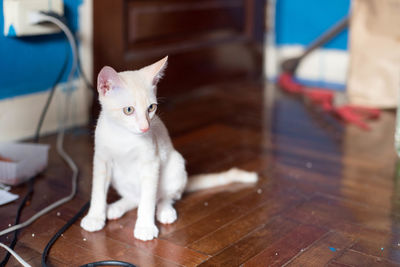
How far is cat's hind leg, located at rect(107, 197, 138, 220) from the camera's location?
132 cm

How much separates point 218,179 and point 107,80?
562mm

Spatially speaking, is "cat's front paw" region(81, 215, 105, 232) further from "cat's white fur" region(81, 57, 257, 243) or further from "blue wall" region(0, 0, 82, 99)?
"blue wall" region(0, 0, 82, 99)

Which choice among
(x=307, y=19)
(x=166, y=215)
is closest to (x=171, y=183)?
(x=166, y=215)

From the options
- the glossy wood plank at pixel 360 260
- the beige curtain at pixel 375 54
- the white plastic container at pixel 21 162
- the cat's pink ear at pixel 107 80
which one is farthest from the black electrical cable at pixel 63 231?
the beige curtain at pixel 375 54

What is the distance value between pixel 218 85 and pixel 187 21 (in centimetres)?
44

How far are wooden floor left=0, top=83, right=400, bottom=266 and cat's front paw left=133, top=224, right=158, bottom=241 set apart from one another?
0.6 inches

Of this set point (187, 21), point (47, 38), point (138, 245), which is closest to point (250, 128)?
point (187, 21)

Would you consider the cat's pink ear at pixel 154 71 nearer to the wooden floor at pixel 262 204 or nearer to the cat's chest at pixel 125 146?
the cat's chest at pixel 125 146

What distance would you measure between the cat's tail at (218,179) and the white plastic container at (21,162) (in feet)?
1.52

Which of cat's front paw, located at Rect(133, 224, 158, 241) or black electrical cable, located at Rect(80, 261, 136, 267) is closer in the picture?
black electrical cable, located at Rect(80, 261, 136, 267)

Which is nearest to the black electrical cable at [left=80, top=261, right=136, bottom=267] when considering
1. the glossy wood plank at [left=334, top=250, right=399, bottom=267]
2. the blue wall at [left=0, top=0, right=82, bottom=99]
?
the glossy wood plank at [left=334, top=250, right=399, bottom=267]

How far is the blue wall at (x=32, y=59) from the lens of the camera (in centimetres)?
175

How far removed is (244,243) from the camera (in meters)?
1.23

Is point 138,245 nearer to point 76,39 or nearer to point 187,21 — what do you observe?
point 76,39
